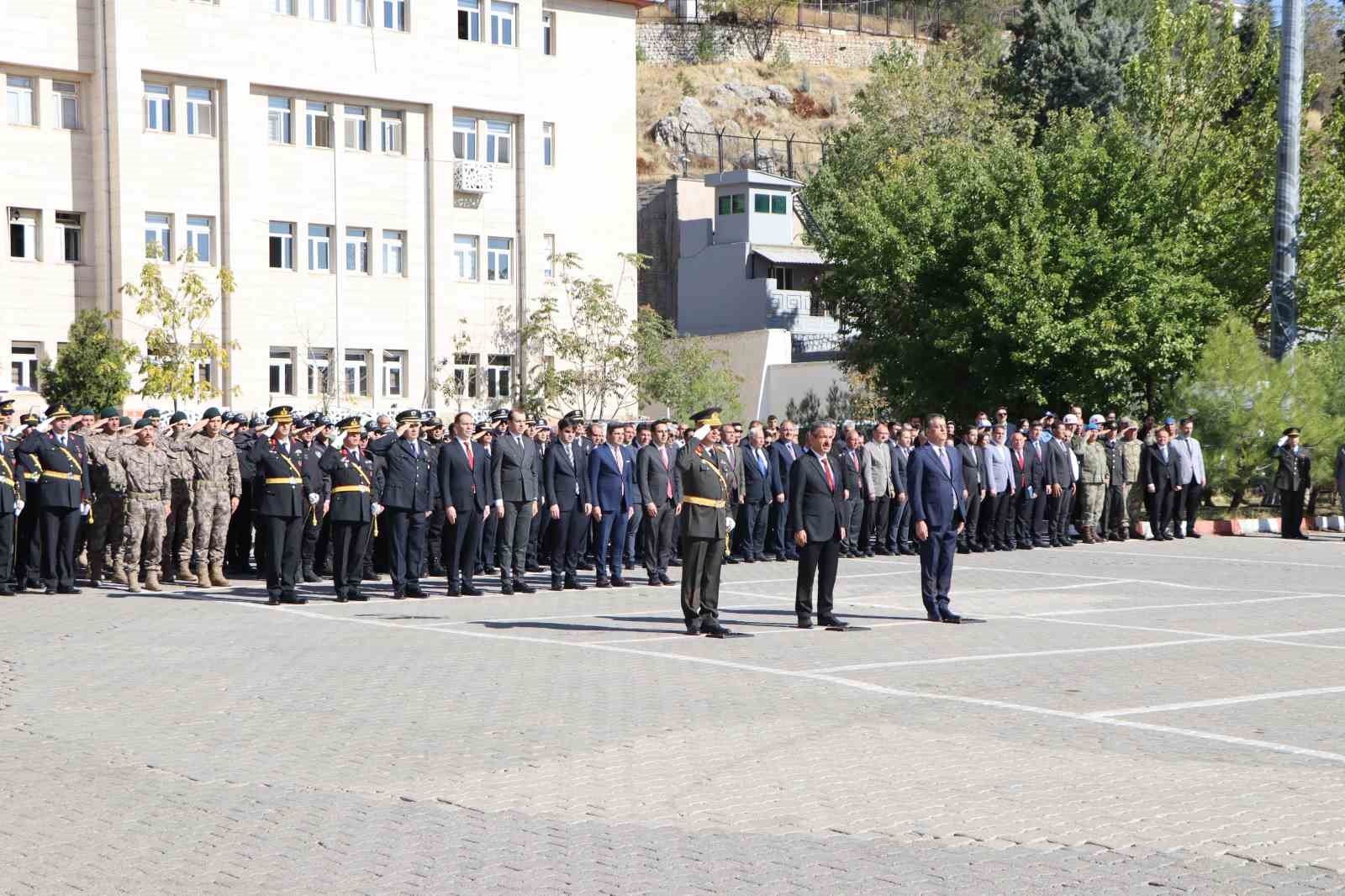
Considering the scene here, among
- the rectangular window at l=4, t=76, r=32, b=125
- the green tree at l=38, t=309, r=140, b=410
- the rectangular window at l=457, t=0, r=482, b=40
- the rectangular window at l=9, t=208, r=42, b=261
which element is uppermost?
the rectangular window at l=457, t=0, r=482, b=40

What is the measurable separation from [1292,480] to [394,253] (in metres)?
29.1

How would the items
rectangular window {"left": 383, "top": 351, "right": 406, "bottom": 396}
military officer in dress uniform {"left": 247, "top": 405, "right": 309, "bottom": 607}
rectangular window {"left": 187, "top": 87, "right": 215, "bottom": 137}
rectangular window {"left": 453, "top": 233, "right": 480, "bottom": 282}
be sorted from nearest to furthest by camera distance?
military officer in dress uniform {"left": 247, "top": 405, "right": 309, "bottom": 607}, rectangular window {"left": 187, "top": 87, "right": 215, "bottom": 137}, rectangular window {"left": 383, "top": 351, "right": 406, "bottom": 396}, rectangular window {"left": 453, "top": 233, "right": 480, "bottom": 282}

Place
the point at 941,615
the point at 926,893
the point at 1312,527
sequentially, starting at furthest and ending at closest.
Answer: the point at 1312,527
the point at 941,615
the point at 926,893

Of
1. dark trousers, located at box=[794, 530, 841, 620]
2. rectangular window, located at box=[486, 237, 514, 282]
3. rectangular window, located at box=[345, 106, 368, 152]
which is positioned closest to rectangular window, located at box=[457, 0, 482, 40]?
rectangular window, located at box=[345, 106, 368, 152]

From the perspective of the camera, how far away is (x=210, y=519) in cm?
1959

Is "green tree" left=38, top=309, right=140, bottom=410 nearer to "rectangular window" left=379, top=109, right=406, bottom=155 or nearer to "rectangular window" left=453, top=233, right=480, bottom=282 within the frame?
"rectangular window" left=379, top=109, right=406, bottom=155

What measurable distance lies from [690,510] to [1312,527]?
19.6 m

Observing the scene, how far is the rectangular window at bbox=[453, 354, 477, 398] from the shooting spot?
49812mm

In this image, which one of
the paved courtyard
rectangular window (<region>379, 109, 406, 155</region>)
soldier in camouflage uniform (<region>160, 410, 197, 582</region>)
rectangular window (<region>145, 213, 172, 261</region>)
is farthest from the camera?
rectangular window (<region>379, 109, 406, 155</region>)

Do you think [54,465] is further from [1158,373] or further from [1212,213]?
[1212,213]

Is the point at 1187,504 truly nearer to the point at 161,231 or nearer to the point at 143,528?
the point at 143,528

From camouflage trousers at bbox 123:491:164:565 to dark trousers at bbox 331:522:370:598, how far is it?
2364 mm

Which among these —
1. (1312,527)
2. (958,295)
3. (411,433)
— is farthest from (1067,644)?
(958,295)

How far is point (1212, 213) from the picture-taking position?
36031mm
